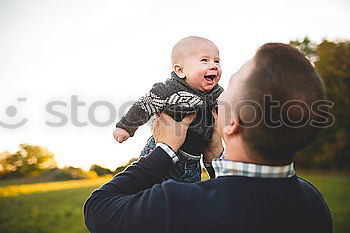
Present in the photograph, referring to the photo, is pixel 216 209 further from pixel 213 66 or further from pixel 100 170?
pixel 100 170

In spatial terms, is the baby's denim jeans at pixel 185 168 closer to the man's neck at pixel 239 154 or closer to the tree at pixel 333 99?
the man's neck at pixel 239 154

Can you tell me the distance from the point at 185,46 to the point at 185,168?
753 millimetres

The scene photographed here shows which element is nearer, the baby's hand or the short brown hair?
the short brown hair

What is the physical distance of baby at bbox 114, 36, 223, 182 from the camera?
6.15 feet

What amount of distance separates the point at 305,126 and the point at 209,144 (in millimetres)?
819

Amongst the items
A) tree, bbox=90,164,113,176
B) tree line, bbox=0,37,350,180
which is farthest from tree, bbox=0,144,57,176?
tree line, bbox=0,37,350,180

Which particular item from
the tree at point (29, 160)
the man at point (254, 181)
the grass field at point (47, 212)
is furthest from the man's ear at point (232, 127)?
the grass field at point (47, 212)

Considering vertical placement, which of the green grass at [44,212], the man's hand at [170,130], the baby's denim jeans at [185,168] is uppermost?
the man's hand at [170,130]

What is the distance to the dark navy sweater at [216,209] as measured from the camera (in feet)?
3.73

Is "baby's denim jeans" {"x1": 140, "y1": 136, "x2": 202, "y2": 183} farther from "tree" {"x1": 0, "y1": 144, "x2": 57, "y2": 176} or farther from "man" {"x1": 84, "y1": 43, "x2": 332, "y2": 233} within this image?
"tree" {"x1": 0, "y1": 144, "x2": 57, "y2": 176}

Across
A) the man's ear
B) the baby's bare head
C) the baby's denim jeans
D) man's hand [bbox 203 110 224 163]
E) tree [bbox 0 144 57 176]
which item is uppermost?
the baby's bare head

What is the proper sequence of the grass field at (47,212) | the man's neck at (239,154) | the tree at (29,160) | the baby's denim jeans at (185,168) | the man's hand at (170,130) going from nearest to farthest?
the man's neck at (239,154) < the man's hand at (170,130) < the baby's denim jeans at (185,168) < the tree at (29,160) < the grass field at (47,212)

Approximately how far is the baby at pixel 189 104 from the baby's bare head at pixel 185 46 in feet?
0.07

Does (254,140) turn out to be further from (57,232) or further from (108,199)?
(57,232)
